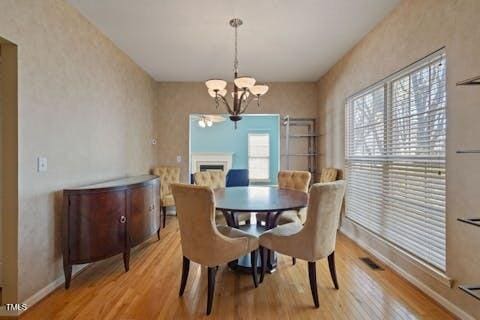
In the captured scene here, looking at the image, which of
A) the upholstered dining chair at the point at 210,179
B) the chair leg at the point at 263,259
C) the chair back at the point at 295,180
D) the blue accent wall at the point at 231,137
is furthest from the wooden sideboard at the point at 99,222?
the blue accent wall at the point at 231,137

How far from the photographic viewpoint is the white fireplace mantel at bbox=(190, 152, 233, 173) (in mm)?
8438

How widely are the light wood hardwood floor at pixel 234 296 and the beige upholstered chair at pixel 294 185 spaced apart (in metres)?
0.50

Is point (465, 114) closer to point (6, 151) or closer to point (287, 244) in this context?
point (287, 244)

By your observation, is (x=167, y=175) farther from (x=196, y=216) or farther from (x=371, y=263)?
(x=371, y=263)

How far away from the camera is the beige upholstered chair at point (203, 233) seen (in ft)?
6.55

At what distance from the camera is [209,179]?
12.7 feet

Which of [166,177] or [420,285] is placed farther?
[166,177]

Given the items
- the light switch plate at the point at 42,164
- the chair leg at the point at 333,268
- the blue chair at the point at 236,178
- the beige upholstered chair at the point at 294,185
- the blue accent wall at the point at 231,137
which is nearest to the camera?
the light switch plate at the point at 42,164

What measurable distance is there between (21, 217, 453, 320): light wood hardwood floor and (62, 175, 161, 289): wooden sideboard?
0.88 feet

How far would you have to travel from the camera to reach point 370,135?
3.29m

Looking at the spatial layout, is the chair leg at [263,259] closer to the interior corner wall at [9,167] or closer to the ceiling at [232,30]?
the interior corner wall at [9,167]

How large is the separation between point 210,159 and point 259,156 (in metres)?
1.64

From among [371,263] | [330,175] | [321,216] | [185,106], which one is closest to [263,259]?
[321,216]

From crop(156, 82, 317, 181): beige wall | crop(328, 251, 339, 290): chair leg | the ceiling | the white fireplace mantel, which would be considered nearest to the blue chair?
crop(156, 82, 317, 181): beige wall
